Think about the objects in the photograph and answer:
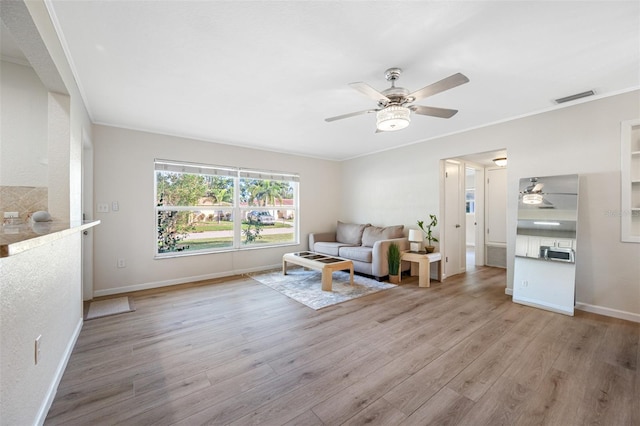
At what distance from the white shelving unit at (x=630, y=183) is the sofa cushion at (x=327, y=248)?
3835 millimetres

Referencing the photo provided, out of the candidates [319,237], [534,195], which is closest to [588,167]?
[534,195]

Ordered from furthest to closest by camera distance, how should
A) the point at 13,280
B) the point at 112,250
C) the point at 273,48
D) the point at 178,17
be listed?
the point at 112,250
the point at 273,48
the point at 178,17
the point at 13,280

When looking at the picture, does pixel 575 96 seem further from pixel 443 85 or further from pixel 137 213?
pixel 137 213

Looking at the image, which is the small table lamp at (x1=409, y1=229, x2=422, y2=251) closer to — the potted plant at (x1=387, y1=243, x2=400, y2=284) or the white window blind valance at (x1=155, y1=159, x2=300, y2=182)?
the potted plant at (x1=387, y1=243, x2=400, y2=284)

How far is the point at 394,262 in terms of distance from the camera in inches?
174

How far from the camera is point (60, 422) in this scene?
1.54 meters

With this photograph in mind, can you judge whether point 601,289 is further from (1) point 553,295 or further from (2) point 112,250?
(2) point 112,250

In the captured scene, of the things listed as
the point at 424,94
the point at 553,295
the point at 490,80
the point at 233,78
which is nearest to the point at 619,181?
the point at 553,295

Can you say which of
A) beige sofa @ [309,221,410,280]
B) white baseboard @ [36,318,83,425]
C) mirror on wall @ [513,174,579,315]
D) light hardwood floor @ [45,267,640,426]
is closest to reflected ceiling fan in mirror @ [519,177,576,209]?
mirror on wall @ [513,174,579,315]

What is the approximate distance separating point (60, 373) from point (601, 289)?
534 centimetres

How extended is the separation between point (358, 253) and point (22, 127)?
445 centimetres

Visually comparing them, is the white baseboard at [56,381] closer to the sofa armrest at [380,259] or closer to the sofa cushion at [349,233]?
the sofa armrest at [380,259]

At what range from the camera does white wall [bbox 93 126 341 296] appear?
Answer: 3812 millimetres

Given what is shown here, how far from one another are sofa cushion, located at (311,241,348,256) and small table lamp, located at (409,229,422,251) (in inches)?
53.9
